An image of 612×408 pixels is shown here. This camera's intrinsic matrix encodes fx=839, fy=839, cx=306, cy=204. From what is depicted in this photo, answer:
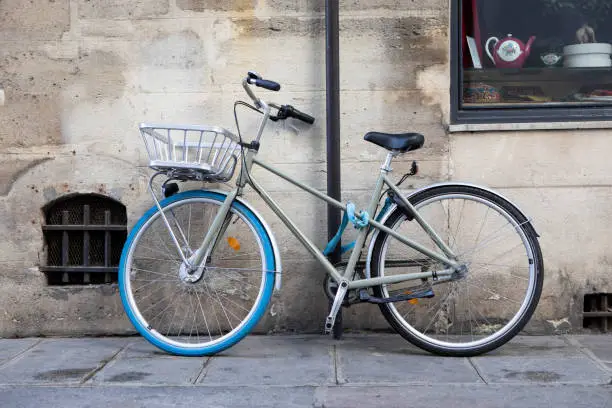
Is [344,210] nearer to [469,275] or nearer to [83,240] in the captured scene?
[469,275]

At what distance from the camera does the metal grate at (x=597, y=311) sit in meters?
5.13

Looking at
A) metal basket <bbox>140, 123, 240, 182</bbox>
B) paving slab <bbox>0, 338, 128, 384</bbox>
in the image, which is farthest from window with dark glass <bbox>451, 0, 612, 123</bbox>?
paving slab <bbox>0, 338, 128, 384</bbox>

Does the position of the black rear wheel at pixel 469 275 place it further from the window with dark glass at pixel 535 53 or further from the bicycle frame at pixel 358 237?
the window with dark glass at pixel 535 53

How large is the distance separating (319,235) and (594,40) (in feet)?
7.03

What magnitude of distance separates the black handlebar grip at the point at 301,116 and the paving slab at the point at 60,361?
67.0 inches

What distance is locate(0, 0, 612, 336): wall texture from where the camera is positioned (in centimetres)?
508

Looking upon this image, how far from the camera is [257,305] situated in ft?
15.2

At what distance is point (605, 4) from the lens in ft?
17.4

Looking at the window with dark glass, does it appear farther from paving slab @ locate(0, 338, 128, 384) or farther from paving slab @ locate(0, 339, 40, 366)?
paving slab @ locate(0, 339, 40, 366)

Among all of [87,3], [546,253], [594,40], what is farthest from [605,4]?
[87,3]

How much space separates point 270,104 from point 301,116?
0.80 ft

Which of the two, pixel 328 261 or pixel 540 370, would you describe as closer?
pixel 540 370

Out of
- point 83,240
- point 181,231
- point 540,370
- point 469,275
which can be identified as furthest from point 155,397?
point 469,275

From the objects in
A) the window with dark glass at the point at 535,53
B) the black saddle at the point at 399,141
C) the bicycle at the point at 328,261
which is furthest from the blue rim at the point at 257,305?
the window with dark glass at the point at 535,53
